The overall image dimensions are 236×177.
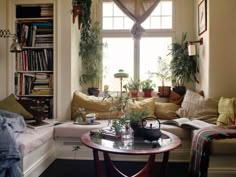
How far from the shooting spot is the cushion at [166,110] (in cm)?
406

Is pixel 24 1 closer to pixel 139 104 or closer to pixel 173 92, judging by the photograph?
pixel 139 104

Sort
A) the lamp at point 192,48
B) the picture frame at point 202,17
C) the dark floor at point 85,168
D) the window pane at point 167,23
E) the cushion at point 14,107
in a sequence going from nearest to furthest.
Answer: the dark floor at point 85,168, the cushion at point 14,107, the picture frame at point 202,17, the lamp at point 192,48, the window pane at point 167,23

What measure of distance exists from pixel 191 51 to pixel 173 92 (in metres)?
0.71

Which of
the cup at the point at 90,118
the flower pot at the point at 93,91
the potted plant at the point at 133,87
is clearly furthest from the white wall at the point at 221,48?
the flower pot at the point at 93,91

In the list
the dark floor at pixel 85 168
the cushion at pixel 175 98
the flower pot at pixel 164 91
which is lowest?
the dark floor at pixel 85 168

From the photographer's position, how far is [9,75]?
4.07m

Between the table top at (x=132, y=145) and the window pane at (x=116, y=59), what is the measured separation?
225 centimetres

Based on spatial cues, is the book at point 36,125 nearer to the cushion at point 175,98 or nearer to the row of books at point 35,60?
the row of books at point 35,60

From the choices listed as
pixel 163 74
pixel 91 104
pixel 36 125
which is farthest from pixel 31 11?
pixel 163 74

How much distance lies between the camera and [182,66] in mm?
4305

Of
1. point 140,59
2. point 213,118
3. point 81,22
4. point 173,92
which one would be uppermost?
point 81,22

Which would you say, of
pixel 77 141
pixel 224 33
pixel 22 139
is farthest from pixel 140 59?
pixel 22 139

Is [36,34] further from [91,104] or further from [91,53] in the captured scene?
[91,104]

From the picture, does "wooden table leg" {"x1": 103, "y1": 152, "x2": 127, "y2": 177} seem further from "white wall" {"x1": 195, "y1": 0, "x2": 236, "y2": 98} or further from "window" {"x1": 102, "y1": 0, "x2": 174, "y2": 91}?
"window" {"x1": 102, "y1": 0, "x2": 174, "y2": 91}
